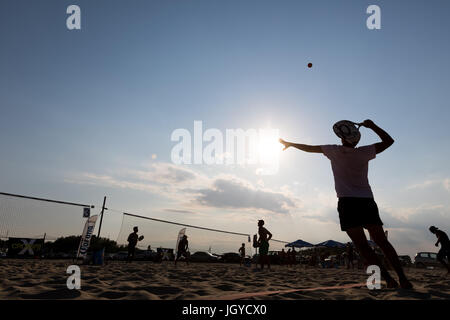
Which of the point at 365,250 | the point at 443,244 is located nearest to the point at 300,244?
the point at 443,244

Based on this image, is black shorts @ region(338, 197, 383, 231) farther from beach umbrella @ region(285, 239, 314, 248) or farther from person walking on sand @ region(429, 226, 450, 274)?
beach umbrella @ region(285, 239, 314, 248)

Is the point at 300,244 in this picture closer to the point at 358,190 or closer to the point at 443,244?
the point at 443,244

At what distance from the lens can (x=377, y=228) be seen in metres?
3.33

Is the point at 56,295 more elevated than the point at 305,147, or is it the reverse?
the point at 305,147

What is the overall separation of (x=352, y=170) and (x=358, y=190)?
241 millimetres

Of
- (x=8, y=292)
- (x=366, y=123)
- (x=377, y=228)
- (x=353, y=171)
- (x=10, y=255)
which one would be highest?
(x=366, y=123)

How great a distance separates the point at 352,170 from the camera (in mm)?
3492

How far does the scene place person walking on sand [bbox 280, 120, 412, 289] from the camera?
3336mm

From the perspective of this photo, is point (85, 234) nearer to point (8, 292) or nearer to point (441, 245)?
point (8, 292)

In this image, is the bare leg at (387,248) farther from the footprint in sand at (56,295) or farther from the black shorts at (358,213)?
the footprint in sand at (56,295)

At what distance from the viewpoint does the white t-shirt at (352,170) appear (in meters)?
3.44
